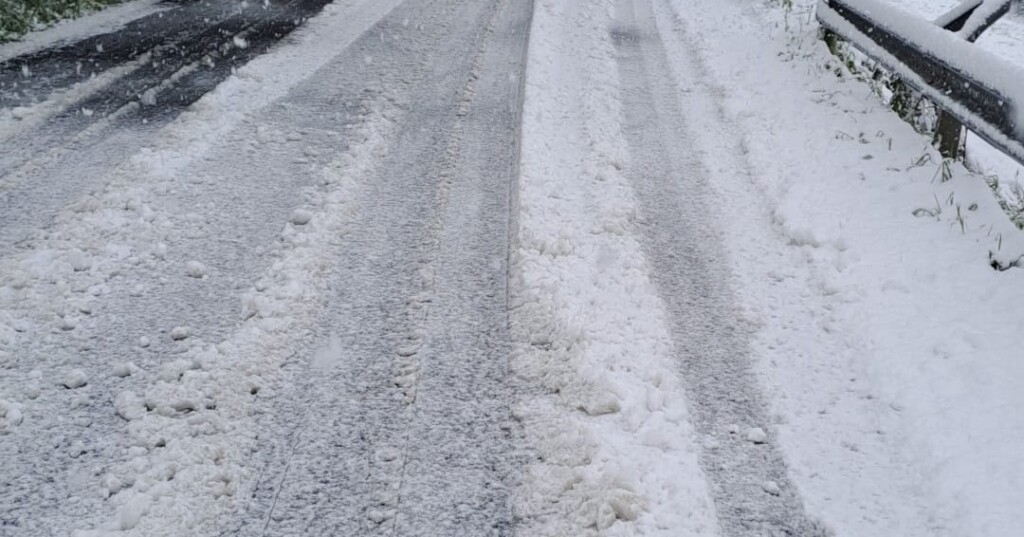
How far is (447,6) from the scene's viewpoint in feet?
34.4

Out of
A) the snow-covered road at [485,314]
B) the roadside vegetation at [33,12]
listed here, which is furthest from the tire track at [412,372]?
the roadside vegetation at [33,12]

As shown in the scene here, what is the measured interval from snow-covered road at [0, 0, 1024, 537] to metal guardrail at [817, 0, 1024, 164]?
0.48 m

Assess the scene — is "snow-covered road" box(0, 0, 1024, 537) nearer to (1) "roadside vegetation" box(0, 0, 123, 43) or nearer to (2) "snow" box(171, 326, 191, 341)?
(2) "snow" box(171, 326, 191, 341)

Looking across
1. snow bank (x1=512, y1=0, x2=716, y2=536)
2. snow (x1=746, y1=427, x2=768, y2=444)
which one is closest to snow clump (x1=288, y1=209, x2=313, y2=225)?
snow bank (x1=512, y1=0, x2=716, y2=536)

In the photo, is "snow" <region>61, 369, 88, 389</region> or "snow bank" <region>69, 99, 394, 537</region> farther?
"snow" <region>61, 369, 88, 389</region>

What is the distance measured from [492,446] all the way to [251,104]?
4.70 meters

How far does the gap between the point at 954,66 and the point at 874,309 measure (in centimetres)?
250

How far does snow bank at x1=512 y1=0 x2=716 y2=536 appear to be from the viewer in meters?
2.67

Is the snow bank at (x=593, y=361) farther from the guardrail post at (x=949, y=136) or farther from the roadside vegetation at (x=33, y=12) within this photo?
the roadside vegetation at (x=33, y=12)

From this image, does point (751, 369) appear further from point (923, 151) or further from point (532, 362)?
point (923, 151)

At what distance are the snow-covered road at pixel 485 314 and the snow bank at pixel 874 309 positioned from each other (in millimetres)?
19

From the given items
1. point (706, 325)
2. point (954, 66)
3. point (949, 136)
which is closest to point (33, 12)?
point (706, 325)

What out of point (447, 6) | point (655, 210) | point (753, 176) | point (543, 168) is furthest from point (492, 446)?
point (447, 6)

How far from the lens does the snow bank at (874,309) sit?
2840 millimetres
